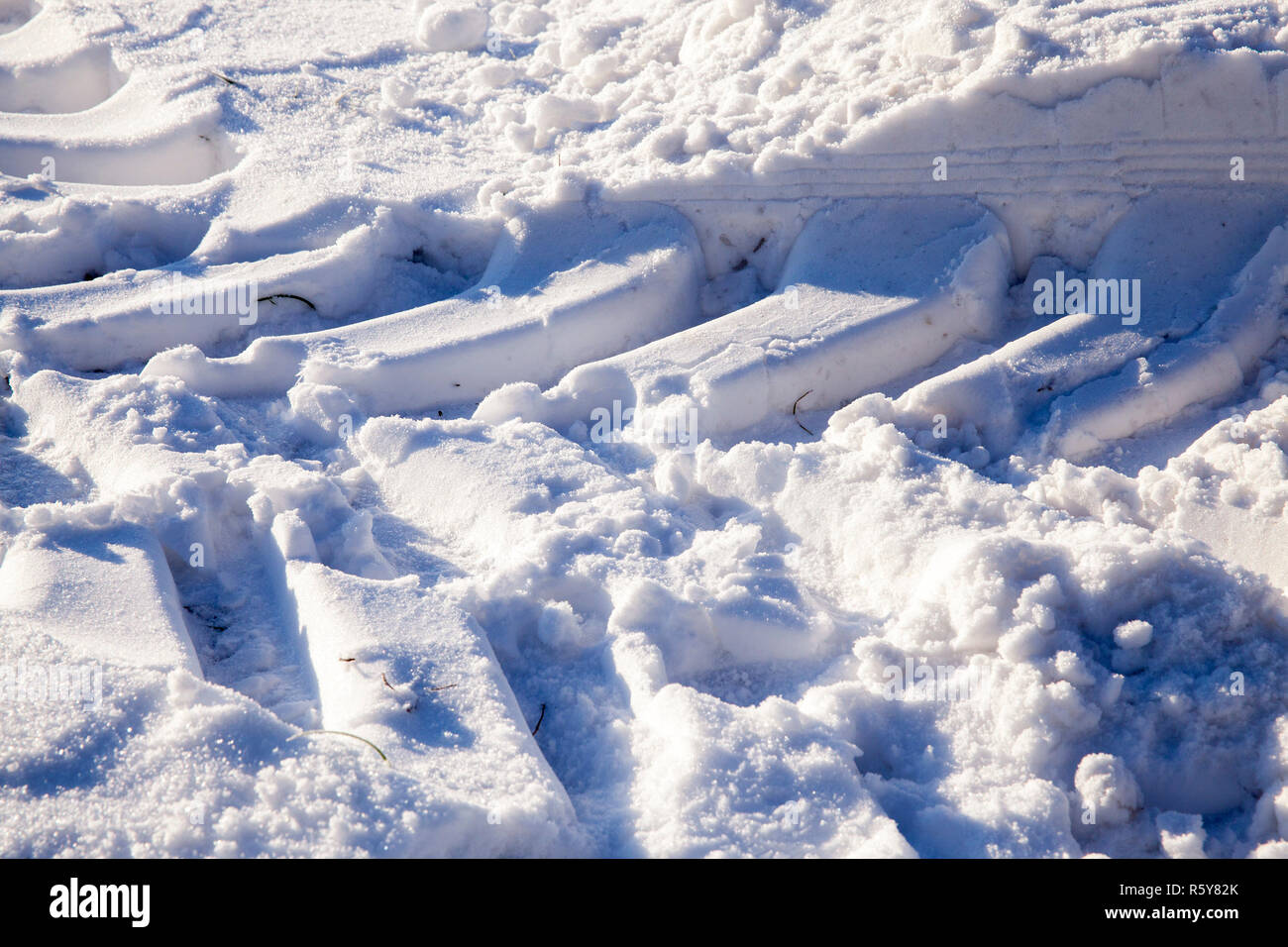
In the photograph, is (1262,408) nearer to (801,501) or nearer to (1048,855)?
(801,501)

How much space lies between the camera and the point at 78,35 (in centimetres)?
420

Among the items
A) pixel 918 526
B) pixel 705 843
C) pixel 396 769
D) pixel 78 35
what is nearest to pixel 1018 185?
pixel 918 526

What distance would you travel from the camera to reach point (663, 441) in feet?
8.44

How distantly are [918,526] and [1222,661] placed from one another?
65cm

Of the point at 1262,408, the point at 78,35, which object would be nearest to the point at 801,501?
the point at 1262,408

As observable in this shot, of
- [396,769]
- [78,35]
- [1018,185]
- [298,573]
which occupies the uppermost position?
[78,35]

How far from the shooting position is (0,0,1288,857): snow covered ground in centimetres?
172

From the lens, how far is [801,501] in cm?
237

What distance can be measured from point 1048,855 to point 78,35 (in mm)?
4739

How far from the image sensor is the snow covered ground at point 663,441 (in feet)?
5.64
